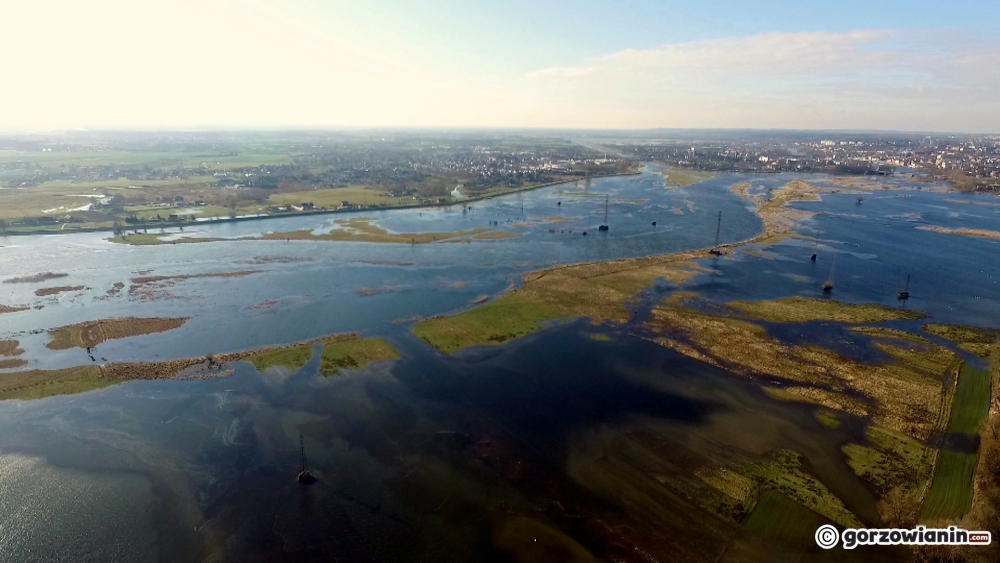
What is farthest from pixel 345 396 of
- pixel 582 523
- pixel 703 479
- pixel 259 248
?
pixel 259 248

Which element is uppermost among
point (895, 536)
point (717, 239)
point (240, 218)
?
point (240, 218)

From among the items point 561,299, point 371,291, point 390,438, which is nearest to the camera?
point 390,438

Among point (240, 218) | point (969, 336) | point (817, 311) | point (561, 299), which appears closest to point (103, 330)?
point (561, 299)

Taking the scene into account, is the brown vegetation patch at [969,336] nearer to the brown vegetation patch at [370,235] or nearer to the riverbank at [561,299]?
the riverbank at [561,299]

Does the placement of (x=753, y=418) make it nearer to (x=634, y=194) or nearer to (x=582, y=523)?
(x=582, y=523)

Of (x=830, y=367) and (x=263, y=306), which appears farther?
(x=263, y=306)

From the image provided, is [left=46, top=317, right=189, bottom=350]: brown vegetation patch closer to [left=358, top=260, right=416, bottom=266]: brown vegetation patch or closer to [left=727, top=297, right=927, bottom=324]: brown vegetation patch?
[left=358, top=260, right=416, bottom=266]: brown vegetation patch

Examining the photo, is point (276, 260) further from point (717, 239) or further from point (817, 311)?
point (717, 239)

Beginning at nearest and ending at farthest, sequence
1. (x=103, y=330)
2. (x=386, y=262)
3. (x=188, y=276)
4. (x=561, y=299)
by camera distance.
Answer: (x=103, y=330) → (x=561, y=299) → (x=188, y=276) → (x=386, y=262)
